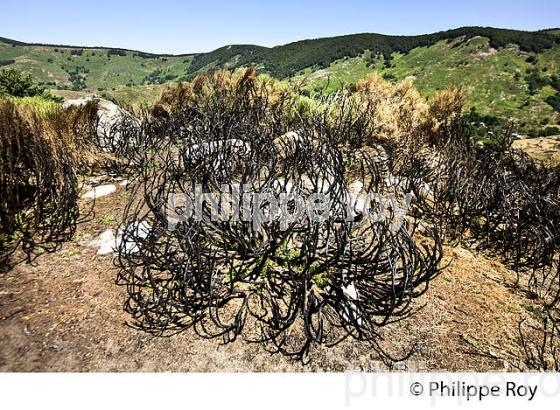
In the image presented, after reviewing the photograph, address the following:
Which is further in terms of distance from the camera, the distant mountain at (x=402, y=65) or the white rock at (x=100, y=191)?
the distant mountain at (x=402, y=65)

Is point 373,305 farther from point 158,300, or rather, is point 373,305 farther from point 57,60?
point 57,60

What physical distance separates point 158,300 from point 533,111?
269 feet

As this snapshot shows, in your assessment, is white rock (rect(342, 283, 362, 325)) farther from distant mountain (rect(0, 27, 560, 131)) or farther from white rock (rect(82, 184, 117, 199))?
distant mountain (rect(0, 27, 560, 131))

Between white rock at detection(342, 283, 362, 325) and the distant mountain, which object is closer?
white rock at detection(342, 283, 362, 325)

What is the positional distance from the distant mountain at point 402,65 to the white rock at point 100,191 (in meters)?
17.9

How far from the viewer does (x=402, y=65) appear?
10494 centimetres

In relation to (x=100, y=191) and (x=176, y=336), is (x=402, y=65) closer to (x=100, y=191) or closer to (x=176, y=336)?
(x=100, y=191)

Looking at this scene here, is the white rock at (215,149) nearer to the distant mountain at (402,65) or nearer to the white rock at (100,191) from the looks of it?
the white rock at (100,191)

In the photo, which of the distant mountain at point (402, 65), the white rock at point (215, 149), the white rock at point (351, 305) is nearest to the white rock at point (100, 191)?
the white rock at point (215, 149)

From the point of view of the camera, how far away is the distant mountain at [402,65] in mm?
69625

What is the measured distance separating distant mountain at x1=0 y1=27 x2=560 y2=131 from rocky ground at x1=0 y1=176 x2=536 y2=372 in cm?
1981

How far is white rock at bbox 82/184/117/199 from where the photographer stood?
589cm

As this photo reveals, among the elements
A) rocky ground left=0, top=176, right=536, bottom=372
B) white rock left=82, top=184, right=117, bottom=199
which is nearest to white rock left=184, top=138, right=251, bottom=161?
white rock left=82, top=184, right=117, bottom=199

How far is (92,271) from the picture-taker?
380cm
